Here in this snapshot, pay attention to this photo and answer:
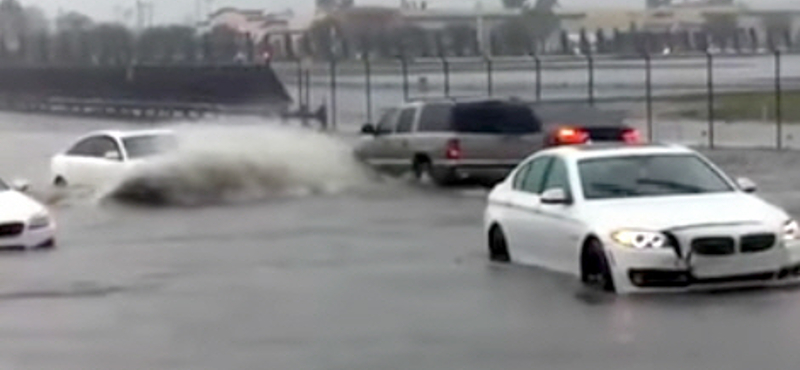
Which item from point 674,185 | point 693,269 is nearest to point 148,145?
point 674,185

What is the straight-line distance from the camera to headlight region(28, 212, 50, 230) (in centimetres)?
2388

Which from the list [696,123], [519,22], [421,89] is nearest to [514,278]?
[696,123]

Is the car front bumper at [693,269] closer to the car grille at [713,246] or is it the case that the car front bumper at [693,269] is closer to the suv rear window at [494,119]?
the car grille at [713,246]

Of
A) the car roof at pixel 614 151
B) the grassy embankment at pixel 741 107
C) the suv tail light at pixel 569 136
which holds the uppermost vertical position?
the car roof at pixel 614 151

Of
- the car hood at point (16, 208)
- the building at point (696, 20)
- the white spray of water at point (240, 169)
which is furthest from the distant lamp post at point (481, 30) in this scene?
the car hood at point (16, 208)

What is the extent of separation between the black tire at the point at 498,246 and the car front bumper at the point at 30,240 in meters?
6.25

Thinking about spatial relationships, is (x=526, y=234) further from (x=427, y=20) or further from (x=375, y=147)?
(x=427, y=20)

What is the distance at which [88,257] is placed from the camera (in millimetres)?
22953

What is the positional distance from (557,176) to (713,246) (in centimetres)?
260

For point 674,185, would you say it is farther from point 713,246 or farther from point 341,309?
point 341,309

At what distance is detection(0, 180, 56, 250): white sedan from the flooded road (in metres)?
0.38

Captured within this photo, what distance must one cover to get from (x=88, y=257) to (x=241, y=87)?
53.4 m

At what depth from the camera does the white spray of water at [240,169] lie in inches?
1363

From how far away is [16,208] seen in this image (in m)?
23.9
